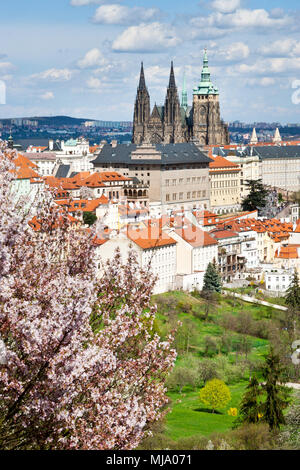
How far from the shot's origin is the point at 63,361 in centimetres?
→ 815

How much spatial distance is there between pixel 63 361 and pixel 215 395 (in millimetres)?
33468

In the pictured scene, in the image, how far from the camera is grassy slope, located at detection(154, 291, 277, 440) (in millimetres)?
36562

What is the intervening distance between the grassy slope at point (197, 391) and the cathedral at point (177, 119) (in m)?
64.1

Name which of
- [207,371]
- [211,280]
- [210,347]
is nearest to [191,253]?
[211,280]

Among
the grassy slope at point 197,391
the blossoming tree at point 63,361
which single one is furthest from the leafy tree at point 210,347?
the blossoming tree at point 63,361

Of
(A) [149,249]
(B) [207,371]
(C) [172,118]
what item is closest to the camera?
(B) [207,371]

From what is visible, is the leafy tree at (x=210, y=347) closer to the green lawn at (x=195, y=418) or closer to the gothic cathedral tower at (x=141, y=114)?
the green lawn at (x=195, y=418)

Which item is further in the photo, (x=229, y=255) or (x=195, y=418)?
(x=229, y=255)

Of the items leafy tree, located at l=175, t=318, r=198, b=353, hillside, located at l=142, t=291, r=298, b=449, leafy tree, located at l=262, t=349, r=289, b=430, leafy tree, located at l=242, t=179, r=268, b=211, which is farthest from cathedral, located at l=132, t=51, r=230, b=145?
leafy tree, located at l=262, t=349, r=289, b=430

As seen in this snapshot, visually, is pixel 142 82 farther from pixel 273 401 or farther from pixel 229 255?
pixel 273 401

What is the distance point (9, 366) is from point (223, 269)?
58.6m

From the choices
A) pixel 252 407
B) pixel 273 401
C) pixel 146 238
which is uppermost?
pixel 146 238
